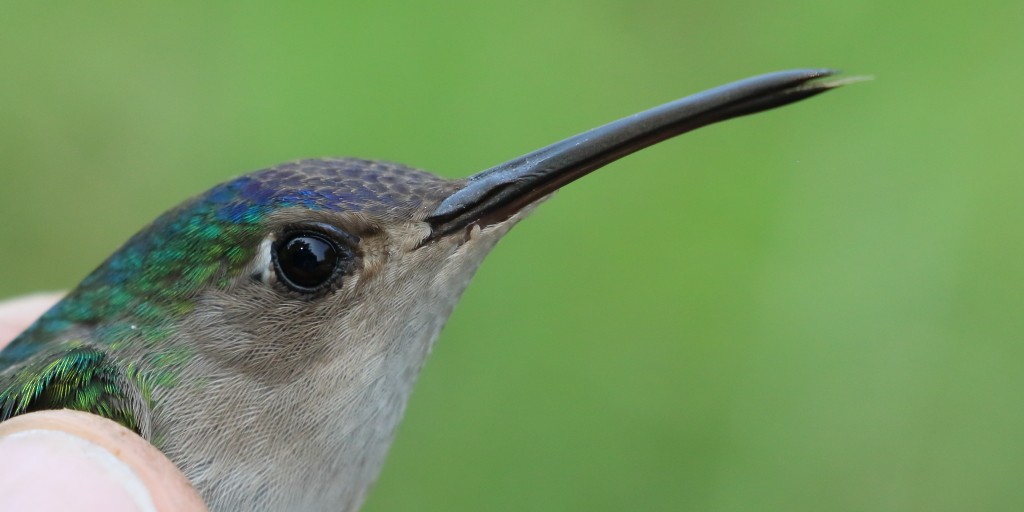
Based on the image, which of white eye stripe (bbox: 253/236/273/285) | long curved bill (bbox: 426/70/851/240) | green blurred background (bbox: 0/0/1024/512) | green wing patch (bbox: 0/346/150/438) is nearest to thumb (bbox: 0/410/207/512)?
green wing patch (bbox: 0/346/150/438)

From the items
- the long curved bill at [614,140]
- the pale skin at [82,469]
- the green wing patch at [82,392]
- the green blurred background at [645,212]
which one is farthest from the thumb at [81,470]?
the green blurred background at [645,212]

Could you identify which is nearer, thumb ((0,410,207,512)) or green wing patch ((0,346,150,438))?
thumb ((0,410,207,512))

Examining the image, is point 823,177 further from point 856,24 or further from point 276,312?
point 276,312

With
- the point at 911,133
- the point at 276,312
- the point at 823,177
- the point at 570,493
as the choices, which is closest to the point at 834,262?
the point at 823,177

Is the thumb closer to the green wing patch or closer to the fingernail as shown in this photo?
the fingernail

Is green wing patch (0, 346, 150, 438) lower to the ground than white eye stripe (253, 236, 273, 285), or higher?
lower

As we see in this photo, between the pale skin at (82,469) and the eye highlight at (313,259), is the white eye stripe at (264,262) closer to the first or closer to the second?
the eye highlight at (313,259)

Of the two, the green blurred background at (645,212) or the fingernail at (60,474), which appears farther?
the green blurred background at (645,212)
